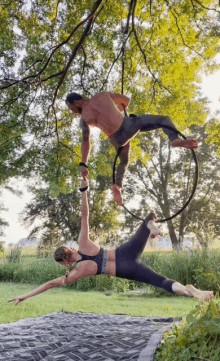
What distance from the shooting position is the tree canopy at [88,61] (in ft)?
20.8

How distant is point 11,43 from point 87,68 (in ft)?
4.62

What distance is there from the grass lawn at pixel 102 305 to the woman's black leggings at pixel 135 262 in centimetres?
277

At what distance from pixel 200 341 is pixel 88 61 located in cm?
557

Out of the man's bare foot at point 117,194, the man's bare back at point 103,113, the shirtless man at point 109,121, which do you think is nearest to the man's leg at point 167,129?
the shirtless man at point 109,121

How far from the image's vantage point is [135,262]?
8.78ft

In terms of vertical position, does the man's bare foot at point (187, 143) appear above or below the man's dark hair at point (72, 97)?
below

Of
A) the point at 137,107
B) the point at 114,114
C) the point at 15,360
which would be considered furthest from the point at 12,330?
the point at 137,107

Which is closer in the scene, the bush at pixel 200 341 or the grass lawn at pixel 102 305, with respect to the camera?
the bush at pixel 200 341

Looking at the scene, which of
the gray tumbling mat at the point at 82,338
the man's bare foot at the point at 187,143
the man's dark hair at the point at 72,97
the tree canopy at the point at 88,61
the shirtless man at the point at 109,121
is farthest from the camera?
the tree canopy at the point at 88,61

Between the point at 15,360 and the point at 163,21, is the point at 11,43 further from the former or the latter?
the point at 15,360

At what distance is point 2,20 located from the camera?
582 cm

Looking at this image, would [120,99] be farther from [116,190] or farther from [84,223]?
[84,223]

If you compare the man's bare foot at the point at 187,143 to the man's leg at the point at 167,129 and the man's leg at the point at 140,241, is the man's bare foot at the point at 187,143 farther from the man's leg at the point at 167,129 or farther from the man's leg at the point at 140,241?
the man's leg at the point at 140,241

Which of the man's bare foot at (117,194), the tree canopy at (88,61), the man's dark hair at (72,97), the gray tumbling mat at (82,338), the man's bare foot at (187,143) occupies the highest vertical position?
the tree canopy at (88,61)
